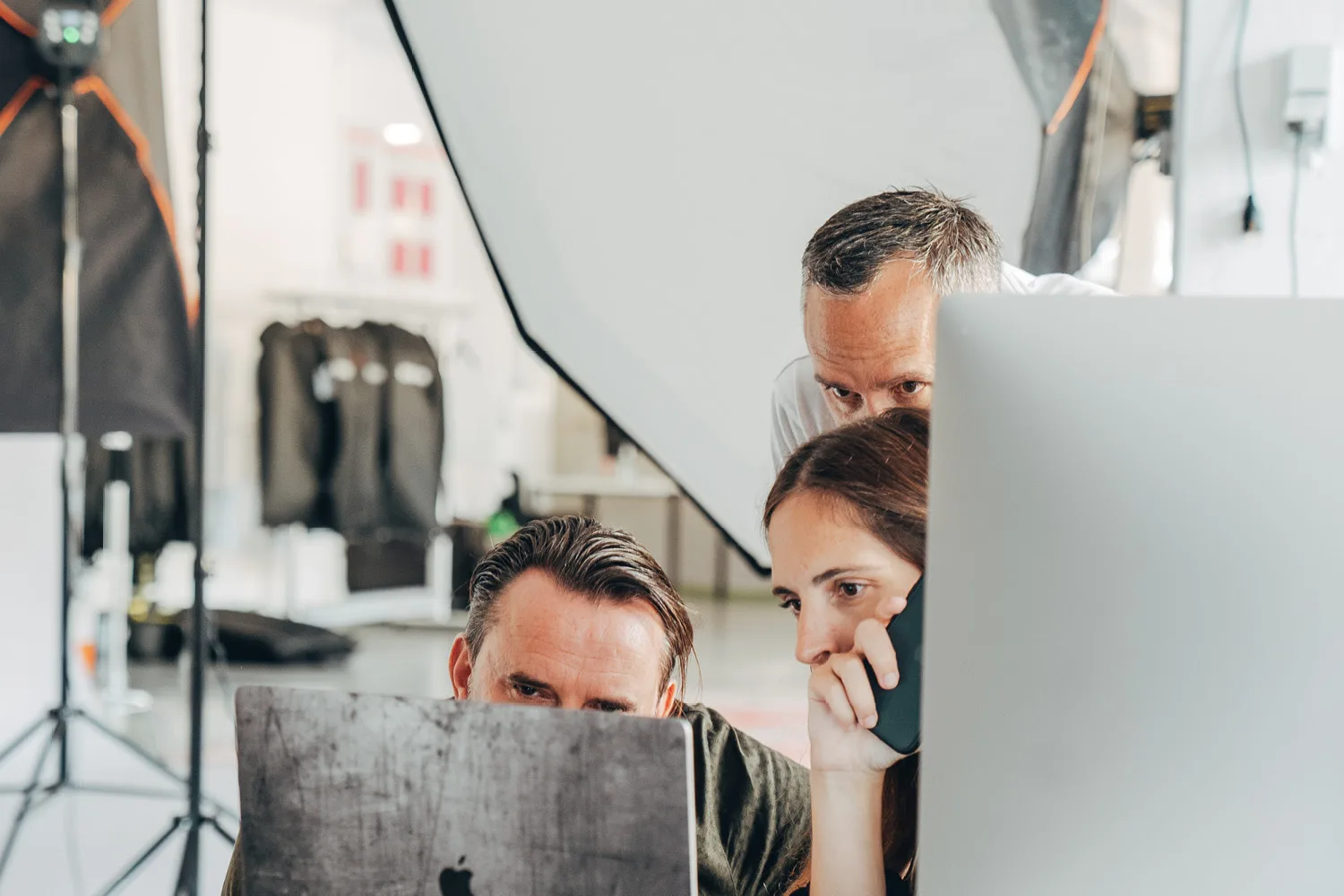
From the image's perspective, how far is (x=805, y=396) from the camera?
144cm

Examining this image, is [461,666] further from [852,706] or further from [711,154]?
[711,154]

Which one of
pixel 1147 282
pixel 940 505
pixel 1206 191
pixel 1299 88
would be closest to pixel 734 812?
pixel 940 505

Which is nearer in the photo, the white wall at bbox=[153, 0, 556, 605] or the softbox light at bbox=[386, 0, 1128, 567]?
the softbox light at bbox=[386, 0, 1128, 567]

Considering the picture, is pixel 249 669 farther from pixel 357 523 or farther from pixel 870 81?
pixel 870 81

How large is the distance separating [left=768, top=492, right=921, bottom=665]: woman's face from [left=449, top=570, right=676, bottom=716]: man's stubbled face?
0.66 feet

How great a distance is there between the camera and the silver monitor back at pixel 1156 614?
1.64ft

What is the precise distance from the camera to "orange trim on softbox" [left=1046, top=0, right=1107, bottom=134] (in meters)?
1.65

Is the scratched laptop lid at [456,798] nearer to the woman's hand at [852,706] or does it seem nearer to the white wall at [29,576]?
the woman's hand at [852,706]

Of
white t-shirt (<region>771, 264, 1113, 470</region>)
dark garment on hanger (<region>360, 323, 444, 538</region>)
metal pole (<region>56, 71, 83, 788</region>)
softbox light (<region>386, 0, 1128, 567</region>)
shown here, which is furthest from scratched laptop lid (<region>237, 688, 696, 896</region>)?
dark garment on hanger (<region>360, 323, 444, 538</region>)

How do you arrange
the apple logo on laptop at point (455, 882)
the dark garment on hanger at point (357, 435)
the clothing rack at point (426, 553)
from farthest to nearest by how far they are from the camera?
the clothing rack at point (426, 553), the dark garment on hanger at point (357, 435), the apple logo on laptop at point (455, 882)

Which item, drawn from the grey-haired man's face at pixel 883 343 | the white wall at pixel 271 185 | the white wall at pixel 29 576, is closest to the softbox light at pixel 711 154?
the grey-haired man's face at pixel 883 343

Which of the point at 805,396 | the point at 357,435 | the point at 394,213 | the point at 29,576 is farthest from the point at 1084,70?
the point at 394,213

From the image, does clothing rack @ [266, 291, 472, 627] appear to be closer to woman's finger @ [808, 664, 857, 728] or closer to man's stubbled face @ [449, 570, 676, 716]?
man's stubbled face @ [449, 570, 676, 716]

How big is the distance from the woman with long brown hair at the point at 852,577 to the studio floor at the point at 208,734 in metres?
0.22
